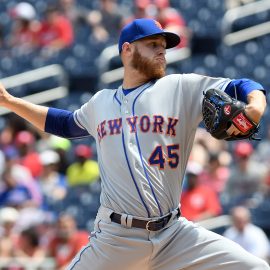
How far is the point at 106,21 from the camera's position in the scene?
1136 centimetres

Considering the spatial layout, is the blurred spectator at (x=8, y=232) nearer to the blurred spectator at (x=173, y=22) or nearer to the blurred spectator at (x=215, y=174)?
A: the blurred spectator at (x=215, y=174)

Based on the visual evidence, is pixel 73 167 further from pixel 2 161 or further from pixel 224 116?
pixel 224 116

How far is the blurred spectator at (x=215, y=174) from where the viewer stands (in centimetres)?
836

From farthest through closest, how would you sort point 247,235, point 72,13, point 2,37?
point 2,37 < point 72,13 < point 247,235

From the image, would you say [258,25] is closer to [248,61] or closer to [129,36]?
[248,61]

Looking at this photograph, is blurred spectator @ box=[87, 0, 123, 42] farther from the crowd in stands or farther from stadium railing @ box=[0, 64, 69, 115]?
stadium railing @ box=[0, 64, 69, 115]

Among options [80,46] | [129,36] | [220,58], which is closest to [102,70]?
[80,46]

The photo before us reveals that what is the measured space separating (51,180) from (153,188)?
15.8 ft

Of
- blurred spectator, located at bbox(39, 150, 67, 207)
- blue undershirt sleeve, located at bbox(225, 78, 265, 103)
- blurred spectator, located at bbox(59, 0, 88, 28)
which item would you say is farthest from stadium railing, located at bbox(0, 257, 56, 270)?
blurred spectator, located at bbox(59, 0, 88, 28)

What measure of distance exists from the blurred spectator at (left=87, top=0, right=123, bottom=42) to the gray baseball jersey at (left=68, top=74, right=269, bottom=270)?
22.2 feet

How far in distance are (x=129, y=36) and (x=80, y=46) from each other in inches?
256

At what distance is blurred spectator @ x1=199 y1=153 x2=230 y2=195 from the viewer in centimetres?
836

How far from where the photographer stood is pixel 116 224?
4430 mm

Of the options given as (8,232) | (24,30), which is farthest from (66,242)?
(24,30)
